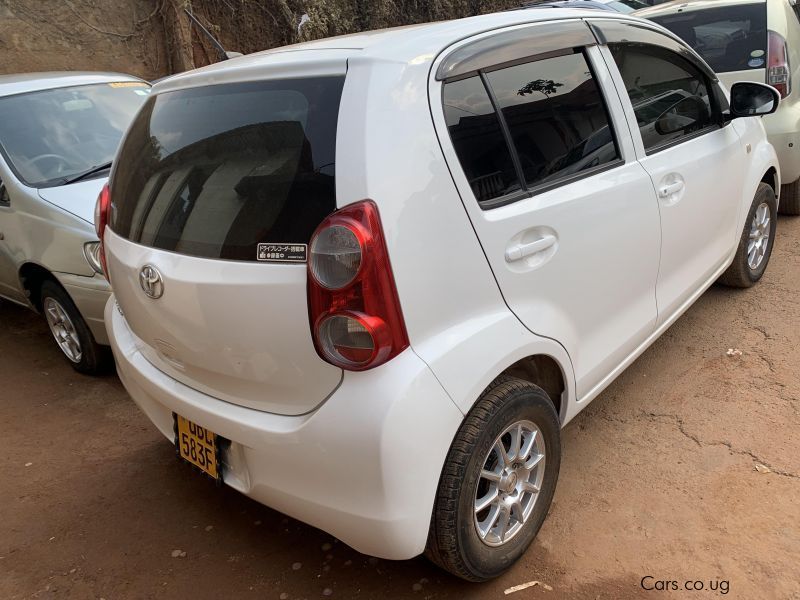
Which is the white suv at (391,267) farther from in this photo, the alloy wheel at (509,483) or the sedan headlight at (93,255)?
the sedan headlight at (93,255)

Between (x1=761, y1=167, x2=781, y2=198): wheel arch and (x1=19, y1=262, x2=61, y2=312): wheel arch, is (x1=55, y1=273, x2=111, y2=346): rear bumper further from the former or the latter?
(x1=761, y1=167, x2=781, y2=198): wheel arch

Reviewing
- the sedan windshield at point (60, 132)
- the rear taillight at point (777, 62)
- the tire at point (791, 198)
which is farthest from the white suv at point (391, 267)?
the tire at point (791, 198)

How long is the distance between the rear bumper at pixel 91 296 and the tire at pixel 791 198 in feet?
16.4

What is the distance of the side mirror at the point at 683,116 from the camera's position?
2941 mm

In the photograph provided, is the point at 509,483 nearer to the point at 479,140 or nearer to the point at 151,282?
the point at 479,140

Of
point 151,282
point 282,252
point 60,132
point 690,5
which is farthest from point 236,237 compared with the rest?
point 690,5

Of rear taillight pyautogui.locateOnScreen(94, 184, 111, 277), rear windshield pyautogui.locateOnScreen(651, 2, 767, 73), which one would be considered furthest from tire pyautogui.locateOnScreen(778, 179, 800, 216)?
rear taillight pyautogui.locateOnScreen(94, 184, 111, 277)

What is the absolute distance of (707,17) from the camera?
16.1 feet

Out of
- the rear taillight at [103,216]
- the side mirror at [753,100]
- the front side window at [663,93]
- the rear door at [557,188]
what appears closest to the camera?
the rear door at [557,188]

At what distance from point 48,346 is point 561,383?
12.0ft

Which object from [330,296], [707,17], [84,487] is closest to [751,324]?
[707,17]

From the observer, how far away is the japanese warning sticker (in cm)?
176

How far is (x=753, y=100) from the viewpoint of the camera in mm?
3311

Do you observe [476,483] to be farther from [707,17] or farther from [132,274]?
[707,17]
